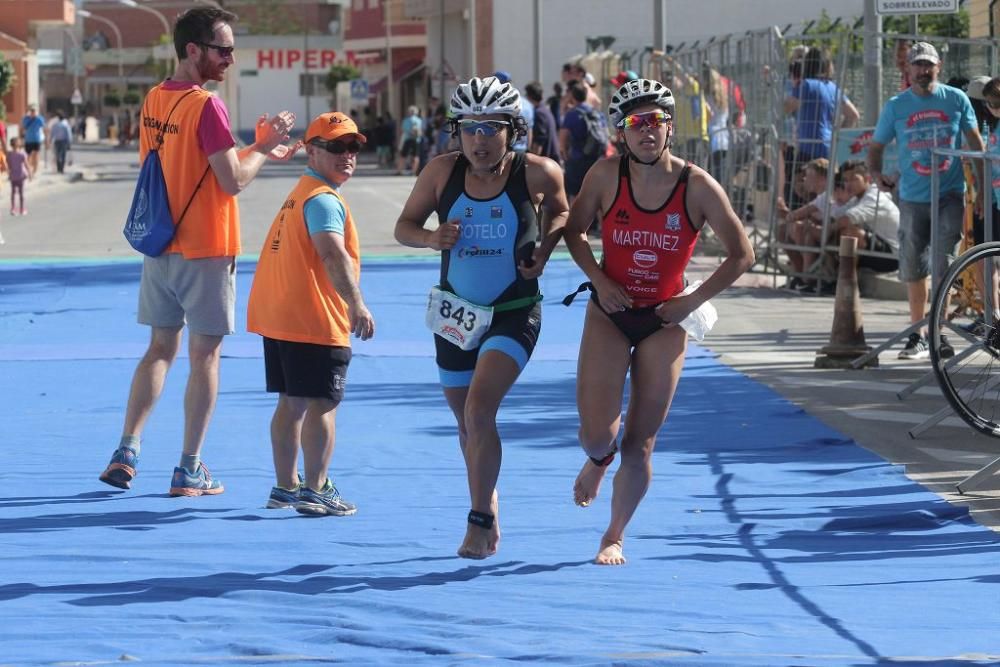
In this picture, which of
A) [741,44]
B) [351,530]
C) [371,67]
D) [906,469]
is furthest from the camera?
[371,67]

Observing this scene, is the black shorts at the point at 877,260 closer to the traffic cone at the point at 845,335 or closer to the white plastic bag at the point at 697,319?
the traffic cone at the point at 845,335

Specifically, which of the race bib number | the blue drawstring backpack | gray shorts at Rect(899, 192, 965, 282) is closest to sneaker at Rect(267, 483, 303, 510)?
the blue drawstring backpack

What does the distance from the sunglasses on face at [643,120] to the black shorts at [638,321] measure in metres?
0.63

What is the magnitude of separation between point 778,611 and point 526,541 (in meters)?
1.40

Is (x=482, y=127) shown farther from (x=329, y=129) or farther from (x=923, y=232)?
(x=923, y=232)

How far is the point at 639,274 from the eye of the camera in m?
6.58

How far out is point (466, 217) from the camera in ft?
21.7

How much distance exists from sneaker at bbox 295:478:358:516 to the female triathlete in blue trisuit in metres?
1.01

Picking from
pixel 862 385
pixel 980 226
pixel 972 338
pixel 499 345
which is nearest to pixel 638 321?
pixel 499 345

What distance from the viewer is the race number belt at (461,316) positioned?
660 centimetres

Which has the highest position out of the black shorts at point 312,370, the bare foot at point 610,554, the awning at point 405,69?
the awning at point 405,69

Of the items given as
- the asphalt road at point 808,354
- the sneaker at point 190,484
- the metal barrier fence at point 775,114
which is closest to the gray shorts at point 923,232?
the asphalt road at point 808,354

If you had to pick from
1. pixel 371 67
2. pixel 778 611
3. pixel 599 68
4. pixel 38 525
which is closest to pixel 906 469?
pixel 778 611

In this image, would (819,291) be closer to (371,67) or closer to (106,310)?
(106,310)
